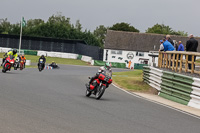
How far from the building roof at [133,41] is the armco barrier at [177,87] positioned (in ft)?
209

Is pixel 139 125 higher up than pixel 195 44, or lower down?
lower down

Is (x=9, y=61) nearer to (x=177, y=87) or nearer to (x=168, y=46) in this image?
(x=168, y=46)

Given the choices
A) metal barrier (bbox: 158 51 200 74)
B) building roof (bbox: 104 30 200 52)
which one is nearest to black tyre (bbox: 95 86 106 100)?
metal barrier (bbox: 158 51 200 74)

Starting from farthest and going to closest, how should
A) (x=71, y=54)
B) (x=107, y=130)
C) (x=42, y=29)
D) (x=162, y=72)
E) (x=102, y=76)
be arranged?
1. (x=42, y=29)
2. (x=71, y=54)
3. (x=162, y=72)
4. (x=102, y=76)
5. (x=107, y=130)

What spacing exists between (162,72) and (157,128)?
1006 centimetres

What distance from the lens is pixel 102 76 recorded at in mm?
14078

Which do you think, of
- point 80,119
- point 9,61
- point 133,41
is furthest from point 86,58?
point 80,119

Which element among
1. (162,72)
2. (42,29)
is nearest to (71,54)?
(42,29)

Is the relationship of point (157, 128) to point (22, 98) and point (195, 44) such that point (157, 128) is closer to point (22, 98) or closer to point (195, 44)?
point (22, 98)

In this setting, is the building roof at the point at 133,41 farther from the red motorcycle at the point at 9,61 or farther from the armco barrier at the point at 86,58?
the red motorcycle at the point at 9,61

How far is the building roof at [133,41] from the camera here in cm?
8419

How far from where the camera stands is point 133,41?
85.5 m

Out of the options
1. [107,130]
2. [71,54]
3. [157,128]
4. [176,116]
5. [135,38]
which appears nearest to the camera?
[107,130]

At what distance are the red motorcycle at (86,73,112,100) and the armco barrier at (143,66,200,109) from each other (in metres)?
2.97
